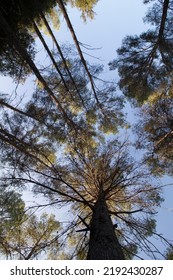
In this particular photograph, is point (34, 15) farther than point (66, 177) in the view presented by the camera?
No

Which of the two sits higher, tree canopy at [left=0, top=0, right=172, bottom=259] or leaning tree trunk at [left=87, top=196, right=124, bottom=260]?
tree canopy at [left=0, top=0, right=172, bottom=259]

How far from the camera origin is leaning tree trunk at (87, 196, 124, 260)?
4215 millimetres

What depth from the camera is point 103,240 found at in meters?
4.58

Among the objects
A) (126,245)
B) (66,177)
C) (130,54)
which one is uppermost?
(130,54)

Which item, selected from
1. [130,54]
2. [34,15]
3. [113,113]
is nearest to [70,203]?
[113,113]

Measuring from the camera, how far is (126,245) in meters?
7.33

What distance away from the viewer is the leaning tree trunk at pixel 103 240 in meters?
4.21

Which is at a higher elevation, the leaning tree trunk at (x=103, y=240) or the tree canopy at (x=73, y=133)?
the tree canopy at (x=73, y=133)

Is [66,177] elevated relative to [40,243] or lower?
elevated
